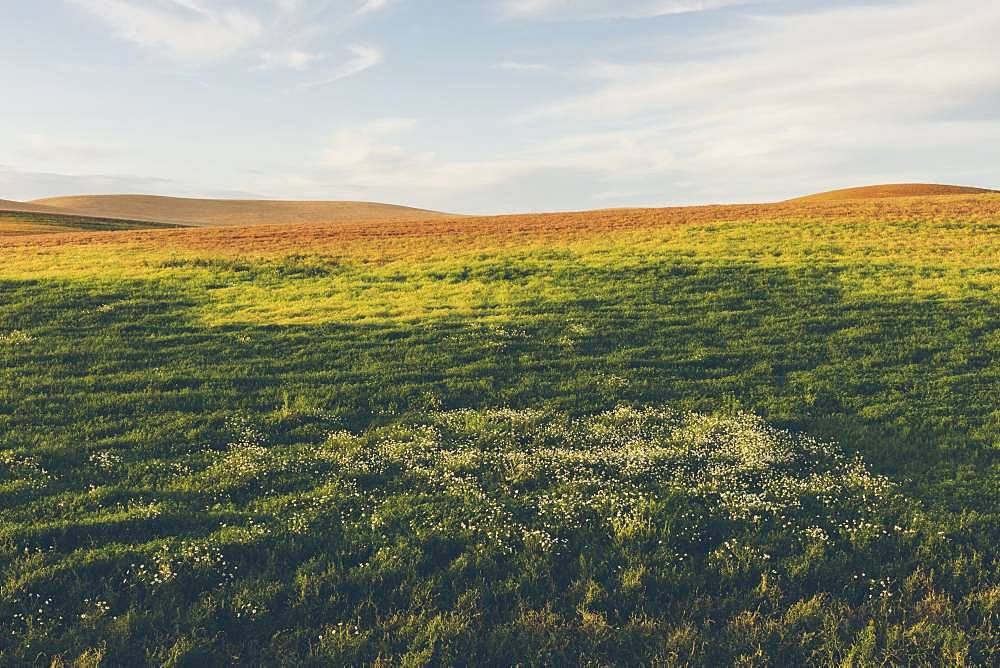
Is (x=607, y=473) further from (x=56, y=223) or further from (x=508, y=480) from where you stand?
(x=56, y=223)

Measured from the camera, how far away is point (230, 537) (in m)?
8.84

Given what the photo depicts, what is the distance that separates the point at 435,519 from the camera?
9539 millimetres

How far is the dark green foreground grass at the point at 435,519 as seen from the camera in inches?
280

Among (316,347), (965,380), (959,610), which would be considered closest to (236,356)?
(316,347)

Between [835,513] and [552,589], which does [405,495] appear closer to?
[552,589]

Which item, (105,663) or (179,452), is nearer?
(105,663)

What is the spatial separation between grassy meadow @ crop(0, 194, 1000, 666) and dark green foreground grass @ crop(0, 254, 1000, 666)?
0.05m

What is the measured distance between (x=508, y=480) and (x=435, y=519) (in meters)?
1.66

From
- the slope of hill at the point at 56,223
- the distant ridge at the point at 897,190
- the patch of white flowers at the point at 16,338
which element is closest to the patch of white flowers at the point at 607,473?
the patch of white flowers at the point at 16,338

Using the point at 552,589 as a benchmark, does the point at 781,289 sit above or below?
above

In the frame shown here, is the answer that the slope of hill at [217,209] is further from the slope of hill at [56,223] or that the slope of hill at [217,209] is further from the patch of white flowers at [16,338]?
the patch of white flowers at [16,338]

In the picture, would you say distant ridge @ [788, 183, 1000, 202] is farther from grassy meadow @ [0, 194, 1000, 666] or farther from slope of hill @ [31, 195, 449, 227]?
grassy meadow @ [0, 194, 1000, 666]

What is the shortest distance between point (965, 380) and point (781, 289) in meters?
10.6

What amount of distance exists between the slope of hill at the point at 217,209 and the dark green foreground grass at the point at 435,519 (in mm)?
114447
